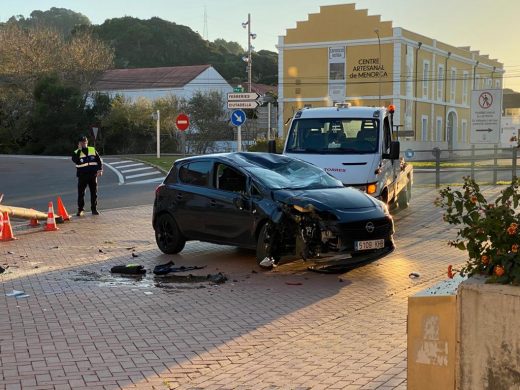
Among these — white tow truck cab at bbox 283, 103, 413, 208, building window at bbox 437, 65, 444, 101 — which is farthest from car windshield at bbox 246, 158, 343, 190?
building window at bbox 437, 65, 444, 101

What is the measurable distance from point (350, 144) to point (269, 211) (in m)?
4.86

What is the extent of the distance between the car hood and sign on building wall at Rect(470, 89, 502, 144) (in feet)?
46.5

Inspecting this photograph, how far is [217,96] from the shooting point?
5647cm

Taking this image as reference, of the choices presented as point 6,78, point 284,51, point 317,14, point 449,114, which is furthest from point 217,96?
point 449,114

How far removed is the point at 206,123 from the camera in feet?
174

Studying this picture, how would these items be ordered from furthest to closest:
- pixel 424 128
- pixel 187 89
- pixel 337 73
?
pixel 187 89, pixel 424 128, pixel 337 73

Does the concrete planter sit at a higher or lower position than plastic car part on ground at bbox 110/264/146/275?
higher

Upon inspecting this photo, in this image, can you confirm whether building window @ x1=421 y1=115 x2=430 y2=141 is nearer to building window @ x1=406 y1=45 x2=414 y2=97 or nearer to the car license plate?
building window @ x1=406 y1=45 x2=414 y2=97

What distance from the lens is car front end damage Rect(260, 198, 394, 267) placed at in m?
8.34

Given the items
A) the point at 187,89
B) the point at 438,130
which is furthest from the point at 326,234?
the point at 187,89

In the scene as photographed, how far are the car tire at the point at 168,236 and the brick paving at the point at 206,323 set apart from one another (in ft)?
0.59

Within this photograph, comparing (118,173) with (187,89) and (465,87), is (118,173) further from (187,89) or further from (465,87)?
(465,87)

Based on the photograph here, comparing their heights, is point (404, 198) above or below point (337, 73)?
below

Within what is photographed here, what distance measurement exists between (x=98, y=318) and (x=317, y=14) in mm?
50616
